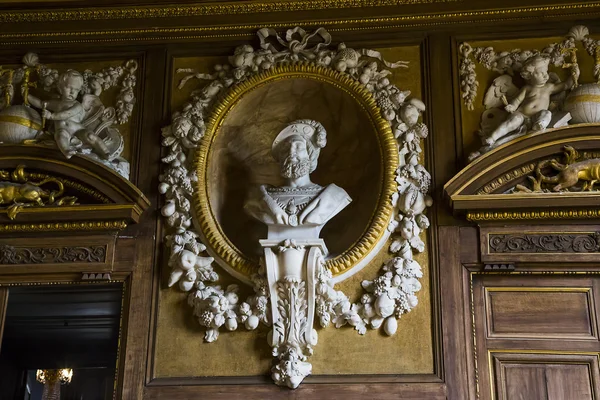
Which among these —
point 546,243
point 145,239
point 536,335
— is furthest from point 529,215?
point 145,239

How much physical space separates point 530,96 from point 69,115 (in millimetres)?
3194

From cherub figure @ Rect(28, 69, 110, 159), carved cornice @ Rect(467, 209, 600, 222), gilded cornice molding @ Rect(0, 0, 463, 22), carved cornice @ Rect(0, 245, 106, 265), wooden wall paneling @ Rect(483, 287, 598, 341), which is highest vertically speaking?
gilded cornice molding @ Rect(0, 0, 463, 22)

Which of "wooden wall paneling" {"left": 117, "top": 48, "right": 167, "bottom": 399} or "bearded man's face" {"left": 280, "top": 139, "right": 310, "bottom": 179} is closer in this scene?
"wooden wall paneling" {"left": 117, "top": 48, "right": 167, "bottom": 399}

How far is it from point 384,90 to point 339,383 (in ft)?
6.62

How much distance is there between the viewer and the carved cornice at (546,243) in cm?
491

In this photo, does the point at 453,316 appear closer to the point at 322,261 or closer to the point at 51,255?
the point at 322,261

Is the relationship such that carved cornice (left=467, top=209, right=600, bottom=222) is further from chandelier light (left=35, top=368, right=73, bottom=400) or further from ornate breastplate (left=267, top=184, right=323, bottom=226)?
chandelier light (left=35, top=368, right=73, bottom=400)

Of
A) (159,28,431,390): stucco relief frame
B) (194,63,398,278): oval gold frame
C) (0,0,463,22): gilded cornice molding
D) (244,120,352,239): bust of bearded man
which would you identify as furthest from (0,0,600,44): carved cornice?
(244,120,352,239): bust of bearded man

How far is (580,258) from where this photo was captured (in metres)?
4.88

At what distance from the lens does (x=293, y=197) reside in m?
5.33

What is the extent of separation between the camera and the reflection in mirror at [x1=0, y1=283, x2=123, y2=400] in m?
5.46

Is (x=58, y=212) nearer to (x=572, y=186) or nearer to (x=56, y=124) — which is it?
(x=56, y=124)

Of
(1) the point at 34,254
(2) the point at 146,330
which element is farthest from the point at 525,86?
(1) the point at 34,254

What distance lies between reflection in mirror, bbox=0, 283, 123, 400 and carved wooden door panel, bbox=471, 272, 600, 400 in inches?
94.8
